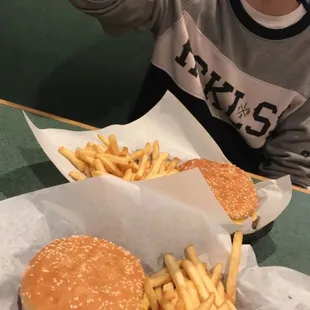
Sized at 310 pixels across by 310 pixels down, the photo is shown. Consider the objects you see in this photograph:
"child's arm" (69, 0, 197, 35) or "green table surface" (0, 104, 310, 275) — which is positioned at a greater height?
"child's arm" (69, 0, 197, 35)

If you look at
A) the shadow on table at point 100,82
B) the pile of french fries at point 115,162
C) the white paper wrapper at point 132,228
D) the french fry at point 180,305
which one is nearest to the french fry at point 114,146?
the pile of french fries at point 115,162

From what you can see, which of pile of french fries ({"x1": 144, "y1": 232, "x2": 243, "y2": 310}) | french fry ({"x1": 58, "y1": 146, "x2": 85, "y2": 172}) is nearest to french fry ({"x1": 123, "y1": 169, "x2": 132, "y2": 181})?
french fry ({"x1": 58, "y1": 146, "x2": 85, "y2": 172})

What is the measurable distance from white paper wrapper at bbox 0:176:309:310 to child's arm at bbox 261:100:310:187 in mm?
683

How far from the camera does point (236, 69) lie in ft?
5.64

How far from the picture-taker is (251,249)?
1.10 meters

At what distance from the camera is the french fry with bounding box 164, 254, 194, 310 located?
93 cm

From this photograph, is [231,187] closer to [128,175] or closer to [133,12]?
[128,175]

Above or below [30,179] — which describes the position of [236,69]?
above

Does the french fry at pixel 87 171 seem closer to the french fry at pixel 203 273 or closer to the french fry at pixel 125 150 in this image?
the french fry at pixel 125 150

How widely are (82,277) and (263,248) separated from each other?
441mm

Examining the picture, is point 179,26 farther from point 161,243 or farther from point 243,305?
point 243,305

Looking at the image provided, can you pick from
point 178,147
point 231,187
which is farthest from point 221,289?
point 178,147

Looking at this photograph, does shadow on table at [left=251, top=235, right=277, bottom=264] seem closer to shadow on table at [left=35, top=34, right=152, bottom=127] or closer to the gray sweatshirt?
the gray sweatshirt

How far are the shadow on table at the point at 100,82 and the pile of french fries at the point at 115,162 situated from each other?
0.89m
